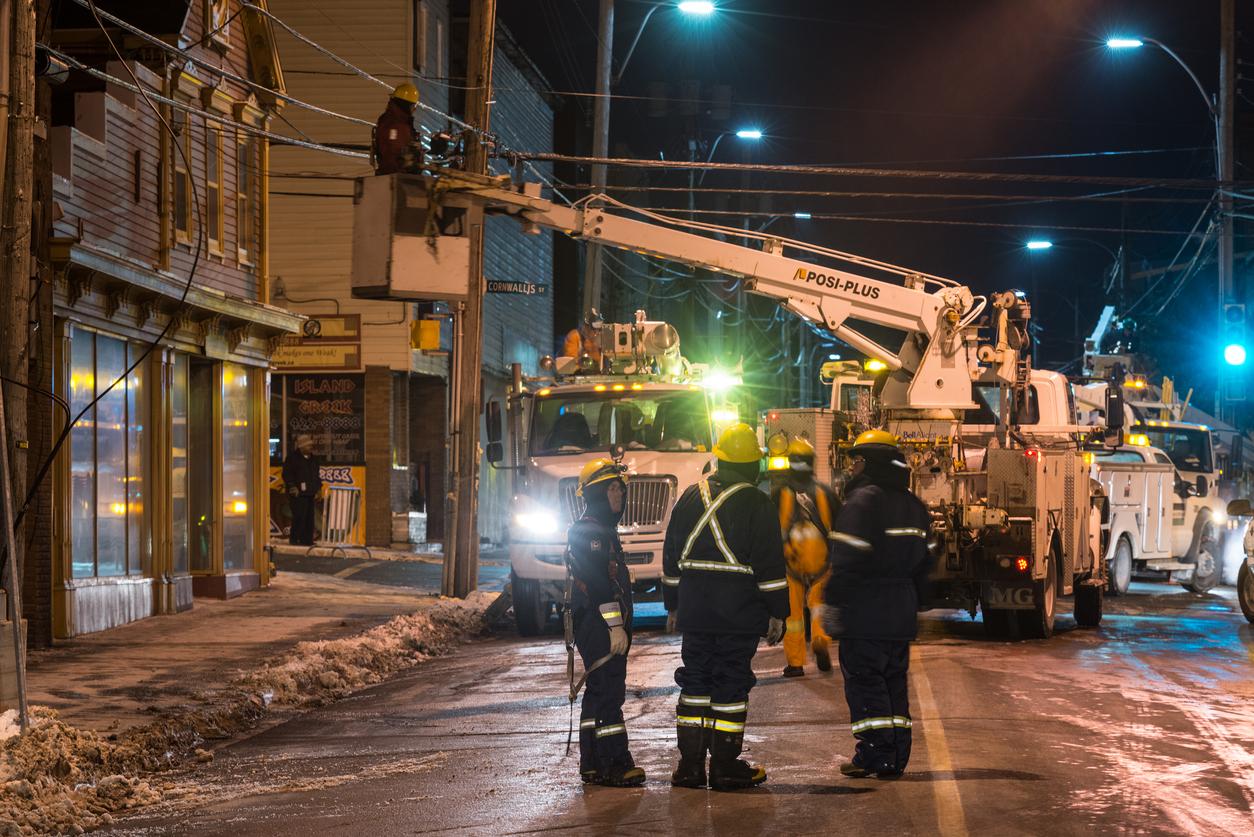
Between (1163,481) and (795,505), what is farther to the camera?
(1163,481)

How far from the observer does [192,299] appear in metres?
18.6

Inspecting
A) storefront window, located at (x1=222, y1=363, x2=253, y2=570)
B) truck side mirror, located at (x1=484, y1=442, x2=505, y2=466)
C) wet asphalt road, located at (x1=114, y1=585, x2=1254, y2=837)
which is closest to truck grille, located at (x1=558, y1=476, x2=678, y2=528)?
truck side mirror, located at (x1=484, y1=442, x2=505, y2=466)

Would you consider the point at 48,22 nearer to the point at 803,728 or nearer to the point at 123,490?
the point at 123,490

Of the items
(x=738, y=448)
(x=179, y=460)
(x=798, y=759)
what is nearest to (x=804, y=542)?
(x=798, y=759)

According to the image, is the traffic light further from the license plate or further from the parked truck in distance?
the license plate

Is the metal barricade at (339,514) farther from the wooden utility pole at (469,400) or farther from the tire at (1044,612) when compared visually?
the tire at (1044,612)

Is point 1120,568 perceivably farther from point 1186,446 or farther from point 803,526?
point 803,526

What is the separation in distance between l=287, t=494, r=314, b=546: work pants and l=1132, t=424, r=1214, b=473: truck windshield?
14250 millimetres

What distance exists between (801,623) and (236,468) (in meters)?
11.1

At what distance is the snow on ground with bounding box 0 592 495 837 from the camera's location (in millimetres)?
8305

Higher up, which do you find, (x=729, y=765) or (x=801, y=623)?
(x=801, y=623)

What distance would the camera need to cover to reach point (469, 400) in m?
20.4

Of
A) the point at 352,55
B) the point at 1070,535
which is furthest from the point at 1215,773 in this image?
the point at 352,55

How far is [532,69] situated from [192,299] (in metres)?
23.2
